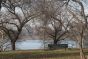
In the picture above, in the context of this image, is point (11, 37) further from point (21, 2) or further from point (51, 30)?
point (51, 30)

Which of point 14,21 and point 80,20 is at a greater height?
point 14,21

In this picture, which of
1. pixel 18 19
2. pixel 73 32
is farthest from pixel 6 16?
pixel 73 32

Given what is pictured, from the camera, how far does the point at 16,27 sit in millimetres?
41062

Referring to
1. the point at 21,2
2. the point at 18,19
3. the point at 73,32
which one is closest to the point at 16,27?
the point at 18,19

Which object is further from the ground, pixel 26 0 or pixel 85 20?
pixel 26 0

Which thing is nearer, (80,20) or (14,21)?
(80,20)

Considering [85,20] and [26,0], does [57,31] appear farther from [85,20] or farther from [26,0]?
[85,20]

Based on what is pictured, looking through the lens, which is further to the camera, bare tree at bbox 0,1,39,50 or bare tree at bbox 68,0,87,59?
bare tree at bbox 0,1,39,50

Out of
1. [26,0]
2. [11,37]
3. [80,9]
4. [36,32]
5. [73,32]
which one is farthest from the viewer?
[36,32]

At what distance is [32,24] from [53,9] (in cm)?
2432

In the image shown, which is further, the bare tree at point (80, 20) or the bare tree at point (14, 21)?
the bare tree at point (14, 21)

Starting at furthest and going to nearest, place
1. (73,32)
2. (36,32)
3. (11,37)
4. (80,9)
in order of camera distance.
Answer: (36,32)
(11,37)
(73,32)
(80,9)

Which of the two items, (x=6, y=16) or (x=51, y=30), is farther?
(x=51, y=30)

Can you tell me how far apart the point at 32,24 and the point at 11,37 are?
452 centimetres
